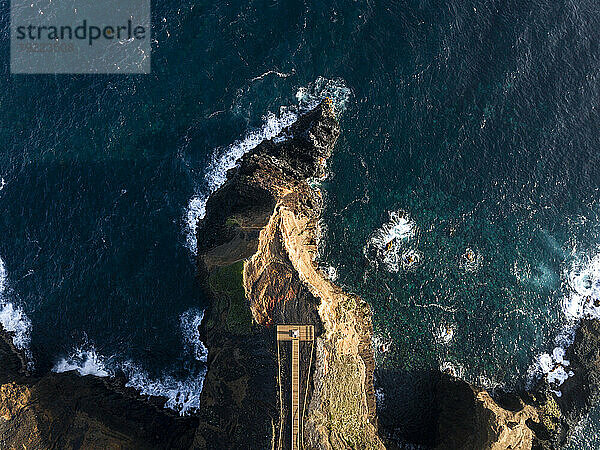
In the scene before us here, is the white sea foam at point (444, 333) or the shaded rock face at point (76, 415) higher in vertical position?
the white sea foam at point (444, 333)

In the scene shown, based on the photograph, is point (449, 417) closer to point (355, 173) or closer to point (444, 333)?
point (444, 333)

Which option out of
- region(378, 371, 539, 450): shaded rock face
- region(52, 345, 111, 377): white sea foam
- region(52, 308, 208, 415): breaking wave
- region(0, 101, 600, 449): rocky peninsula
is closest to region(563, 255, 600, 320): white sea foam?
region(0, 101, 600, 449): rocky peninsula

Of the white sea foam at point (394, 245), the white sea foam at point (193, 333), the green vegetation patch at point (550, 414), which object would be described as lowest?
the green vegetation patch at point (550, 414)

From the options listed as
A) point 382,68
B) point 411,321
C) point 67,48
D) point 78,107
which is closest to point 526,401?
point 411,321

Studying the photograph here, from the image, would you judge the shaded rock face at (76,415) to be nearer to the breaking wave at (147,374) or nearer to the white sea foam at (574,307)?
the breaking wave at (147,374)

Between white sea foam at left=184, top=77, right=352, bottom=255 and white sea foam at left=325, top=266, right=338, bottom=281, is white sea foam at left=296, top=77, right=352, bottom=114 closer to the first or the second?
white sea foam at left=184, top=77, right=352, bottom=255

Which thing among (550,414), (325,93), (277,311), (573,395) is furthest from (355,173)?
(573,395)

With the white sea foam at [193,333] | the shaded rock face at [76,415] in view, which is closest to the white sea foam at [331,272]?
the white sea foam at [193,333]
